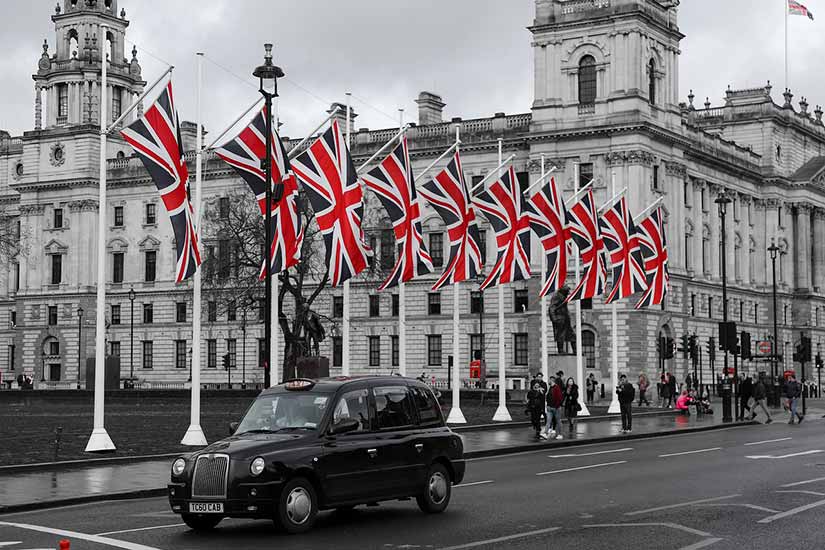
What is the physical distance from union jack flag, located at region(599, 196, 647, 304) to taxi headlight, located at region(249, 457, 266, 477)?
3499cm

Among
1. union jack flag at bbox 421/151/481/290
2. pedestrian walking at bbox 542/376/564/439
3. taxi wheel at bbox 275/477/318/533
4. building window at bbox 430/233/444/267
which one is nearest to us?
taxi wheel at bbox 275/477/318/533

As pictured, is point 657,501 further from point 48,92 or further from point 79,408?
point 48,92

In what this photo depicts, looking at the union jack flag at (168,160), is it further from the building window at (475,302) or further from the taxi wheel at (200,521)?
the building window at (475,302)

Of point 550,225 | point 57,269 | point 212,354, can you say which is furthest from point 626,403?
point 57,269

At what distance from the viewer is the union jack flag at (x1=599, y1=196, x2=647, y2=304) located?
51625mm

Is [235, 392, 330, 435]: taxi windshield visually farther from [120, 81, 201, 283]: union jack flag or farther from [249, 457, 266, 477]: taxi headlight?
[120, 81, 201, 283]: union jack flag

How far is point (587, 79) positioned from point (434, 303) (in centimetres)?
2025

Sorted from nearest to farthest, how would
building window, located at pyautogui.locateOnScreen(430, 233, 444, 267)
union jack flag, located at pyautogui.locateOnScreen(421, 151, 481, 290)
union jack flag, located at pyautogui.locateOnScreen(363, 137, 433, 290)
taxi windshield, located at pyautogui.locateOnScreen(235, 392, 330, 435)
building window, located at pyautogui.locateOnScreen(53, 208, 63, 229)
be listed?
taxi windshield, located at pyautogui.locateOnScreen(235, 392, 330, 435) → union jack flag, located at pyautogui.locateOnScreen(363, 137, 433, 290) → union jack flag, located at pyautogui.locateOnScreen(421, 151, 481, 290) → building window, located at pyautogui.locateOnScreen(430, 233, 444, 267) → building window, located at pyautogui.locateOnScreen(53, 208, 63, 229)

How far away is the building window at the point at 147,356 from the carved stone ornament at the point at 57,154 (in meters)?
17.3

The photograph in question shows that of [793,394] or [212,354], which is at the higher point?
[212,354]

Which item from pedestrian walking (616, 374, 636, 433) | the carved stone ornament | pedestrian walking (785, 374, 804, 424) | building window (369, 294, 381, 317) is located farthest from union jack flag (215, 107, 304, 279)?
the carved stone ornament

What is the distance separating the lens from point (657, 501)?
21516mm

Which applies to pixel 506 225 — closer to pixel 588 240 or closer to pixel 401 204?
pixel 401 204

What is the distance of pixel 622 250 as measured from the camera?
2055 inches
